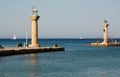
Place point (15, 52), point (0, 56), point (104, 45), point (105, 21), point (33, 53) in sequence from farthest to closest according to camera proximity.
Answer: point (104, 45) < point (105, 21) < point (33, 53) < point (15, 52) < point (0, 56)

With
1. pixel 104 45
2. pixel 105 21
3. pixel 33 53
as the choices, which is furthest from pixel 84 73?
pixel 104 45

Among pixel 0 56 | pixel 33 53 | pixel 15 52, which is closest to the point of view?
pixel 0 56

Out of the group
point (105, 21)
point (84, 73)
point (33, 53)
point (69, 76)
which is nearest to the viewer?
point (69, 76)

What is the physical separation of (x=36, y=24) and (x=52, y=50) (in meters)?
8.75

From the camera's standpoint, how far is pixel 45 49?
221ft

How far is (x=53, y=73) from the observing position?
32906mm

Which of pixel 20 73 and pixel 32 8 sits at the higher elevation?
pixel 32 8

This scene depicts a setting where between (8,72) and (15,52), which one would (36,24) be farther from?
(8,72)

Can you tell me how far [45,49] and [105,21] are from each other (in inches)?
1391

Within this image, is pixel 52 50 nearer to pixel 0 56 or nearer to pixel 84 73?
pixel 0 56

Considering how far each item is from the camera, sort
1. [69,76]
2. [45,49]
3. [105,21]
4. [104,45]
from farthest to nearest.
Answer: [104,45] < [105,21] < [45,49] < [69,76]

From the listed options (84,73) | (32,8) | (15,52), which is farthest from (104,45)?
(84,73)

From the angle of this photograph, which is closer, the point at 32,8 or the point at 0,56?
the point at 0,56

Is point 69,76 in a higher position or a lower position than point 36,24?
lower
